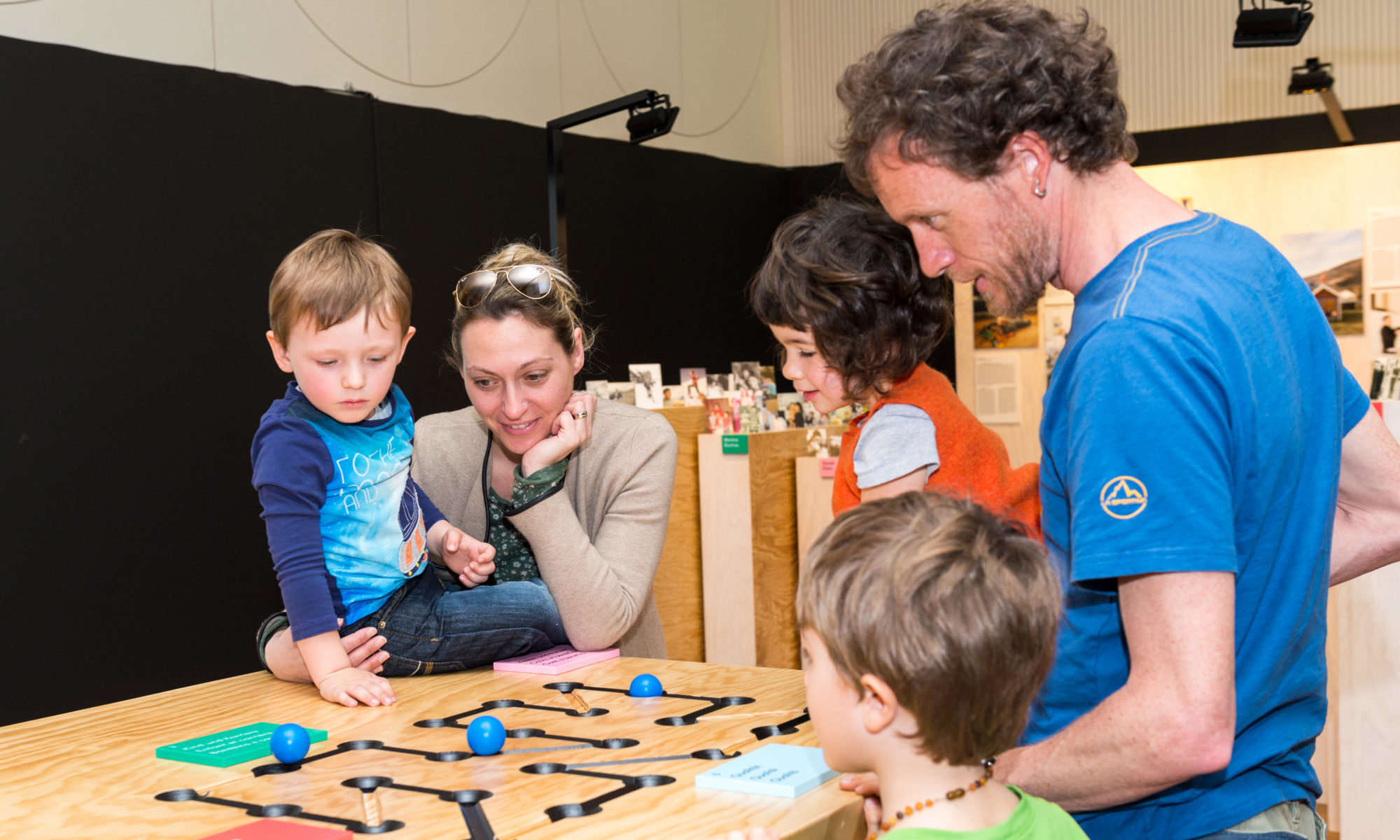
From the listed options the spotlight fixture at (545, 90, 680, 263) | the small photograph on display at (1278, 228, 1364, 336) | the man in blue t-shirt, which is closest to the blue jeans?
the man in blue t-shirt

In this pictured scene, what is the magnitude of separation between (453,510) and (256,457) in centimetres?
61

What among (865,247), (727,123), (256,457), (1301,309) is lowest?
(256,457)

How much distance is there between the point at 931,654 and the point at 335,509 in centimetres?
118

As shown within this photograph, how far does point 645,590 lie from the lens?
2.33 metres

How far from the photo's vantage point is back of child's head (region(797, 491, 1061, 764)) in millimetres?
1091

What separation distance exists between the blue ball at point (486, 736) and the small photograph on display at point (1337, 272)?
7024 mm

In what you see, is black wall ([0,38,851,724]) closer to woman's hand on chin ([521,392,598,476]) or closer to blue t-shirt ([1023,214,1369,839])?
woman's hand on chin ([521,392,598,476])

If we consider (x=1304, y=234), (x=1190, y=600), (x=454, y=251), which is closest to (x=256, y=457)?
(x=1190, y=600)

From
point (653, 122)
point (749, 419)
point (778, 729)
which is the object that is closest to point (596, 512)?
point (778, 729)

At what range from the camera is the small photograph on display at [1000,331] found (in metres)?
8.32

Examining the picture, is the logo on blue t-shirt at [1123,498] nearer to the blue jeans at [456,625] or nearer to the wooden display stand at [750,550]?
the blue jeans at [456,625]

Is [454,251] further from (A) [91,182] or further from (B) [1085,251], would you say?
(B) [1085,251]

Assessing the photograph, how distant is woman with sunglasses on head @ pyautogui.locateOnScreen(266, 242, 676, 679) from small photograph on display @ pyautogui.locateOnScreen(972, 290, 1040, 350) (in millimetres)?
6216

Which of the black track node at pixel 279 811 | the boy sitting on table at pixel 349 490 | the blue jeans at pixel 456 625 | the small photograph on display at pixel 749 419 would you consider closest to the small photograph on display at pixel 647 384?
the small photograph on display at pixel 749 419
